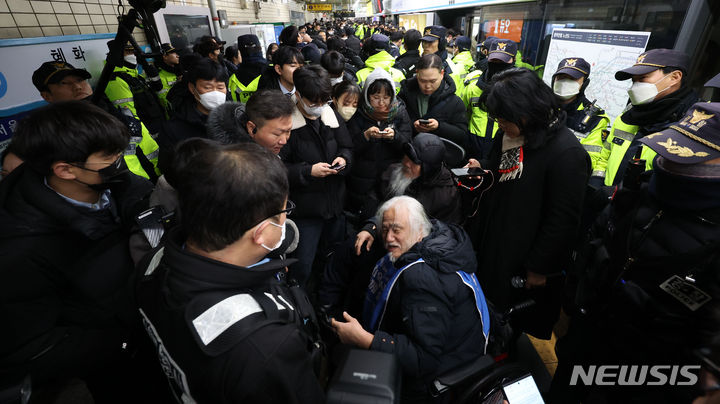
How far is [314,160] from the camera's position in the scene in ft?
8.11

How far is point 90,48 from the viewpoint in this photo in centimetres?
409

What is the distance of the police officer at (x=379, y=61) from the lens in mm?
4500

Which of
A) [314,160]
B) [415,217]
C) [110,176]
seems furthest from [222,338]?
[314,160]

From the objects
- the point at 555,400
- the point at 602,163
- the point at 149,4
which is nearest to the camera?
the point at 555,400

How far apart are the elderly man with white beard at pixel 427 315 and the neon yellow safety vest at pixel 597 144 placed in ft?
5.98

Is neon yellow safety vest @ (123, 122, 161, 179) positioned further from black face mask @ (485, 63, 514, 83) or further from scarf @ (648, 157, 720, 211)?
black face mask @ (485, 63, 514, 83)

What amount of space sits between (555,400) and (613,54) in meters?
3.31

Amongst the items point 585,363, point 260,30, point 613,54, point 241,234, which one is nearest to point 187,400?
point 241,234

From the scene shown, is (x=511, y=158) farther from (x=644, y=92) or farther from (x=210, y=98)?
(x=210, y=98)

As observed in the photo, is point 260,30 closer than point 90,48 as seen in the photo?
No

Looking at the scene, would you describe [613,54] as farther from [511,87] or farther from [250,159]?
[250,159]

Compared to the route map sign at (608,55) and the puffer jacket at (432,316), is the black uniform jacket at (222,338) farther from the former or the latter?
the route map sign at (608,55)

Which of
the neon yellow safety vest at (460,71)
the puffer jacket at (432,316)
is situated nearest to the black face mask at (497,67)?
the neon yellow safety vest at (460,71)

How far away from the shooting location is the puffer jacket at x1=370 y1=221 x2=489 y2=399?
1537 mm
